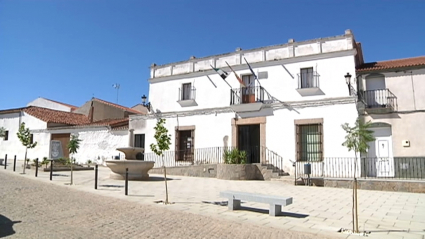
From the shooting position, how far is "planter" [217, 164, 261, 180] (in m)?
14.6

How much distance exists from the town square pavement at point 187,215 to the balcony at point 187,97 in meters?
9.11

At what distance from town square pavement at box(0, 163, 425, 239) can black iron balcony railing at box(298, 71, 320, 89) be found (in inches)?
270

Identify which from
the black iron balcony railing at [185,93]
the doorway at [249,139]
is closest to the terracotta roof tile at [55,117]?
the black iron balcony railing at [185,93]

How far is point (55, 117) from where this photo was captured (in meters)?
25.8

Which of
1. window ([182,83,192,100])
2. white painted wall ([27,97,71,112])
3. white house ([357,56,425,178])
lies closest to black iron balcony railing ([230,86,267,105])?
window ([182,83,192,100])

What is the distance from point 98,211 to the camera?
23.0ft

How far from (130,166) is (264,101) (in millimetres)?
7713

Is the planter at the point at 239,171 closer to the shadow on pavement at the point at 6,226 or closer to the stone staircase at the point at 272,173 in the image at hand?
the stone staircase at the point at 272,173

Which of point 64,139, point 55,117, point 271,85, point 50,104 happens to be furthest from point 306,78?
point 50,104

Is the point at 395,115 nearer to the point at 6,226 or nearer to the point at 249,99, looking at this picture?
the point at 249,99

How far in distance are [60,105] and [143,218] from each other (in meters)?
30.9

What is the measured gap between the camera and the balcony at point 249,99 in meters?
16.5

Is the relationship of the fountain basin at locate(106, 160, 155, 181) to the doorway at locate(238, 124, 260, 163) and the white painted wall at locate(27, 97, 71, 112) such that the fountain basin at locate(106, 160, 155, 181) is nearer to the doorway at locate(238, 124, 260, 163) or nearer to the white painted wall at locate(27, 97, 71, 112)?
the doorway at locate(238, 124, 260, 163)

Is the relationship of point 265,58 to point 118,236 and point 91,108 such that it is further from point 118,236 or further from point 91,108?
point 91,108
